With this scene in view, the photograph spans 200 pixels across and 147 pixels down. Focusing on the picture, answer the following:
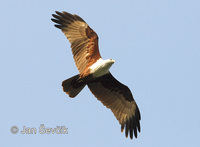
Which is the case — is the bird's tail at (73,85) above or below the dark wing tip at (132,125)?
above

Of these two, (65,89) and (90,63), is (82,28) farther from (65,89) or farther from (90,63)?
(65,89)

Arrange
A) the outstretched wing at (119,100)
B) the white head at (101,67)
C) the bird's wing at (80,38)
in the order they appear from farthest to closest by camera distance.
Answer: the outstretched wing at (119,100)
the bird's wing at (80,38)
the white head at (101,67)

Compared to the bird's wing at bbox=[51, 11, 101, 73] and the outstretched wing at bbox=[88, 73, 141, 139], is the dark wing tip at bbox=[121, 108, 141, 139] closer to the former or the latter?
the outstretched wing at bbox=[88, 73, 141, 139]

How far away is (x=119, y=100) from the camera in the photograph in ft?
38.4

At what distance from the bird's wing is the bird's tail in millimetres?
391

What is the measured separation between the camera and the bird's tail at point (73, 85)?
35.1 feet

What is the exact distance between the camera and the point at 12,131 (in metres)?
10.6

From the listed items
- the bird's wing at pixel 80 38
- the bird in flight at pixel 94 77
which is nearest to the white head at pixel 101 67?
the bird in flight at pixel 94 77

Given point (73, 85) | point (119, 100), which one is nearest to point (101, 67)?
point (73, 85)

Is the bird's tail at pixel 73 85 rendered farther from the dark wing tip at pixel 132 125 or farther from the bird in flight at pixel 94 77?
the dark wing tip at pixel 132 125

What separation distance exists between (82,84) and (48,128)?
1799 mm

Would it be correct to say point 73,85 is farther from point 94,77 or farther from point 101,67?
point 101,67

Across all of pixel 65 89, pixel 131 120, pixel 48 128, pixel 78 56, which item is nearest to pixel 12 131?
pixel 48 128

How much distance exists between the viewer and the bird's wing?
36.2ft
